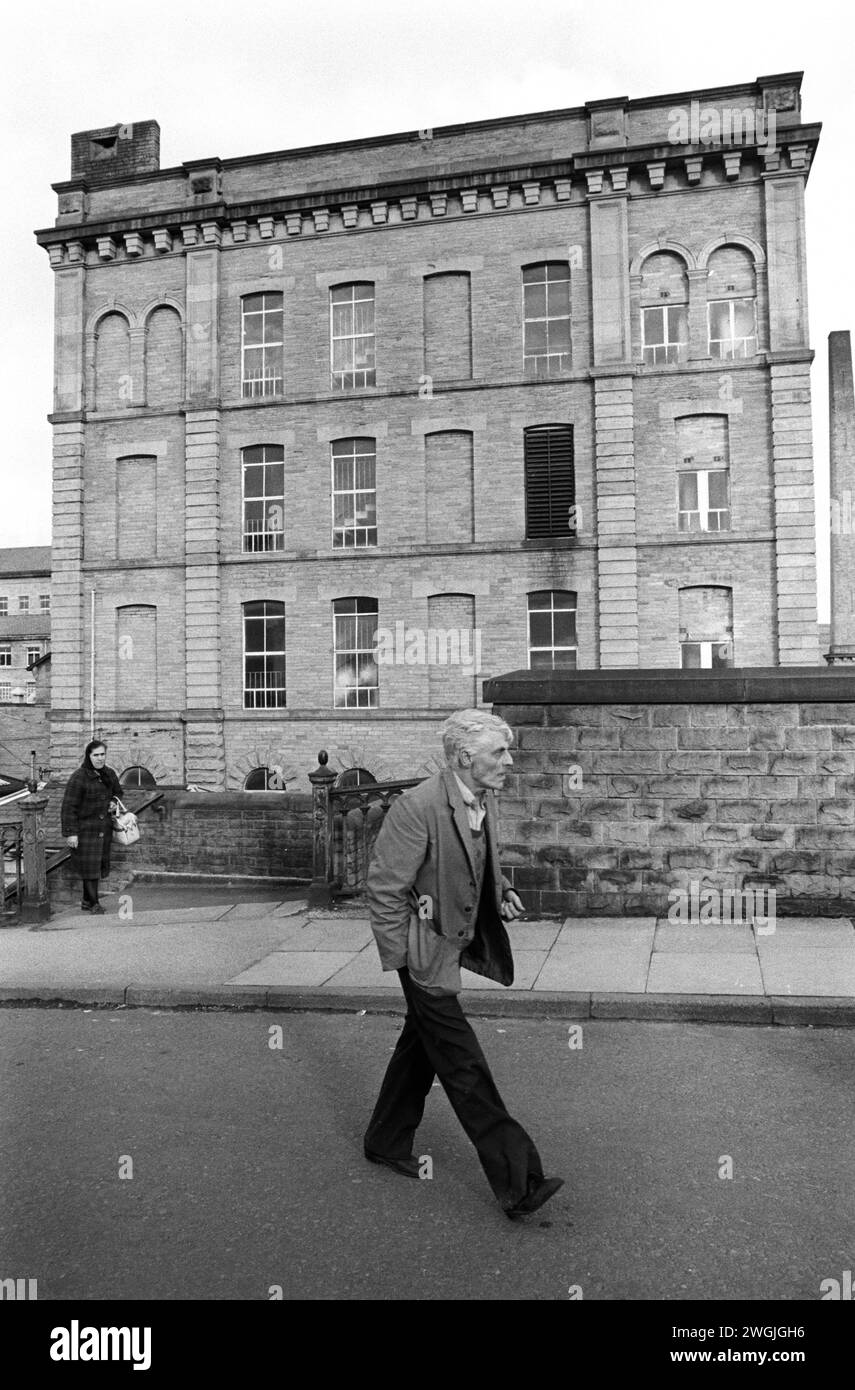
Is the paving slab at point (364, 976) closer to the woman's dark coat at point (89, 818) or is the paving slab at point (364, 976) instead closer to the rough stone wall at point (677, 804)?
the rough stone wall at point (677, 804)

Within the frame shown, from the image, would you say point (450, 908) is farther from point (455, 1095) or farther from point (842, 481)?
point (842, 481)

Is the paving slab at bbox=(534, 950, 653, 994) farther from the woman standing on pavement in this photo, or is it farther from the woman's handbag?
the woman standing on pavement

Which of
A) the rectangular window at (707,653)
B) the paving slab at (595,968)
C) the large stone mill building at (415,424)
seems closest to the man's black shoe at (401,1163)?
the paving slab at (595,968)

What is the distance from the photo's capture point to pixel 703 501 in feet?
76.9

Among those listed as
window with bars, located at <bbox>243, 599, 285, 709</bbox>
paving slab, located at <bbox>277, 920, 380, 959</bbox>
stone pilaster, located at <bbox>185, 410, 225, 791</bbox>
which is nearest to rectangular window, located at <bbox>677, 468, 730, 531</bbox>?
window with bars, located at <bbox>243, 599, 285, 709</bbox>

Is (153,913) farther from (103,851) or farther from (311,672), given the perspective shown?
(311,672)

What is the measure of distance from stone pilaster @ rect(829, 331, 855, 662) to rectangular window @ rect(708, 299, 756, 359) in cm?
1651

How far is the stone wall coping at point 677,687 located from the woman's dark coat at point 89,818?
14.9 feet

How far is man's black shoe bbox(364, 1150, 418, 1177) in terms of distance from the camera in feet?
13.9

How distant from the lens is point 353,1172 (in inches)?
169

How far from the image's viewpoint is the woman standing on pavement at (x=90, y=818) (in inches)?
434

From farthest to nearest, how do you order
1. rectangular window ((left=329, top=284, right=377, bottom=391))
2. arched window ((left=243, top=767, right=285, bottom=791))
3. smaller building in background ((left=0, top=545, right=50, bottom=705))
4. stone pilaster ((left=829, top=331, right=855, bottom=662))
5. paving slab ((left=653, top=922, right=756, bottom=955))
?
smaller building in background ((left=0, top=545, right=50, bottom=705)) < stone pilaster ((left=829, top=331, right=855, bottom=662)) < rectangular window ((left=329, top=284, right=377, bottom=391)) < arched window ((left=243, top=767, right=285, bottom=791)) < paving slab ((left=653, top=922, right=756, bottom=955))

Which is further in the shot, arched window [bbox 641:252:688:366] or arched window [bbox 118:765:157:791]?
arched window [bbox 118:765:157:791]

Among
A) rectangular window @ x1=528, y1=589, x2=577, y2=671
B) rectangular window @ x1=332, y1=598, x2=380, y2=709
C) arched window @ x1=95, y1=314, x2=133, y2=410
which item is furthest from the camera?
arched window @ x1=95, y1=314, x2=133, y2=410
